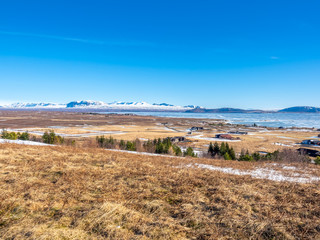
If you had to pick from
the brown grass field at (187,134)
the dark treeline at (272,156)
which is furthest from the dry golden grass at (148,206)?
the brown grass field at (187,134)

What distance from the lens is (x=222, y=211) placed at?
552 centimetres

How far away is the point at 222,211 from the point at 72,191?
189 inches

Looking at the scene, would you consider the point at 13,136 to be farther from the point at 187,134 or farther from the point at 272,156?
the point at 187,134

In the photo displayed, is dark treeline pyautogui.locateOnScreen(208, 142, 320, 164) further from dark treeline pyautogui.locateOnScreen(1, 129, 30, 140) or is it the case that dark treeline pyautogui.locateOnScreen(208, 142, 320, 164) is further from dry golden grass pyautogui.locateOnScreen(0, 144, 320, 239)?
dark treeline pyautogui.locateOnScreen(1, 129, 30, 140)

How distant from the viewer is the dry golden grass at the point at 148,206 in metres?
4.51

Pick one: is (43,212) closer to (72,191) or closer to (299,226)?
(72,191)

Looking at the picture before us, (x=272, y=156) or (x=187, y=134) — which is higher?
(x=272, y=156)

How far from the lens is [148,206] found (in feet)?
18.7

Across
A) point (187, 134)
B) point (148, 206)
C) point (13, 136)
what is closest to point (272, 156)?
point (148, 206)

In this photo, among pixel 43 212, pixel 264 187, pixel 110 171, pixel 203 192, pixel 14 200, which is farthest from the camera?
pixel 110 171

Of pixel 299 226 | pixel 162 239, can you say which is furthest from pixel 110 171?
pixel 299 226

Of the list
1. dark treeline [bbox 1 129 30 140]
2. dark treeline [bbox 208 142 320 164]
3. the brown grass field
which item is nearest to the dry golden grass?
dark treeline [bbox 208 142 320 164]

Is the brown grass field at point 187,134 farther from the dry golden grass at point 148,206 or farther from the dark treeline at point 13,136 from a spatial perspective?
the dry golden grass at point 148,206

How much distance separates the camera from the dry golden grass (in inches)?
177
